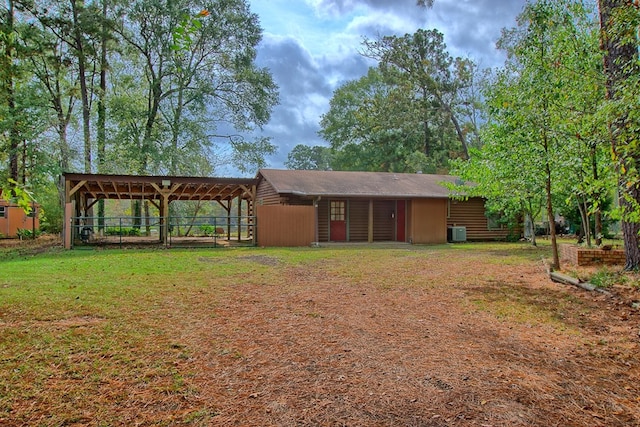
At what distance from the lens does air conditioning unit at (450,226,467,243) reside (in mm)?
17973

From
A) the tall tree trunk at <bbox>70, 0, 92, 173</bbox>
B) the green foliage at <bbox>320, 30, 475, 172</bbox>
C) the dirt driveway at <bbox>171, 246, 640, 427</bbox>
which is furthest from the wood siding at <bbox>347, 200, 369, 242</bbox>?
the tall tree trunk at <bbox>70, 0, 92, 173</bbox>

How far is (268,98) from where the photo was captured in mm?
25672

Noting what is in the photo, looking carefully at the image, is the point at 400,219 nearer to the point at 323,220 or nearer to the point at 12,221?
the point at 323,220

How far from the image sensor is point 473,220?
18953mm

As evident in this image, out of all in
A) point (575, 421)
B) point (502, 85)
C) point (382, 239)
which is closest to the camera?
point (575, 421)

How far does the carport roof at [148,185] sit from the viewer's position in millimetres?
13273

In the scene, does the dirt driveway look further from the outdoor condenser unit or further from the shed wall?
the shed wall

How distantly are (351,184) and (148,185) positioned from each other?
28.1ft

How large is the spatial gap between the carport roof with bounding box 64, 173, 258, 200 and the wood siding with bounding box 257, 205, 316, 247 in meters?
1.33

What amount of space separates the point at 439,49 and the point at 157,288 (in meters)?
30.7

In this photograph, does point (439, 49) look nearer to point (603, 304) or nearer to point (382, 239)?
point (382, 239)

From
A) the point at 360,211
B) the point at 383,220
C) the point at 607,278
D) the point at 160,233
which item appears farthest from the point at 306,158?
the point at 607,278

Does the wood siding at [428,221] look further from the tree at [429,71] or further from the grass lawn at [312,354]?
the tree at [429,71]

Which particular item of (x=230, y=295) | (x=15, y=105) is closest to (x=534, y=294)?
(x=230, y=295)
